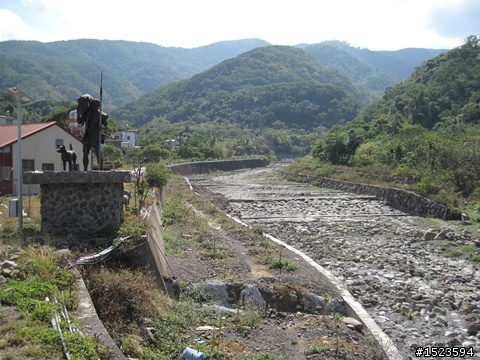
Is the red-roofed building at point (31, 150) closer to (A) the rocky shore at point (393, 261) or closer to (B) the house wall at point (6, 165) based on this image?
(B) the house wall at point (6, 165)

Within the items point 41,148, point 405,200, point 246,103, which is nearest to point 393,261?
point 405,200

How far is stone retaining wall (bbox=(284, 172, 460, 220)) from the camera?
986 inches

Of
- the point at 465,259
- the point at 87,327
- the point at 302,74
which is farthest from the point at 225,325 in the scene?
the point at 302,74

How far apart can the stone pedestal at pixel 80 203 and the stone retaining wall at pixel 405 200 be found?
18.8 meters

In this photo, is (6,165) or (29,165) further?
(29,165)

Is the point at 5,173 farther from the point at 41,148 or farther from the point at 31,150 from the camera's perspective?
the point at 41,148

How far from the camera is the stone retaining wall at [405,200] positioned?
2504 centimetres

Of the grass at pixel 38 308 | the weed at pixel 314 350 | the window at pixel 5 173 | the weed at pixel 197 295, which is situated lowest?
the weed at pixel 314 350

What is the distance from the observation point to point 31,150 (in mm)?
25516

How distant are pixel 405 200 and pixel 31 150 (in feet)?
71.6

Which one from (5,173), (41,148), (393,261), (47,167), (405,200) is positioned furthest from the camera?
(405,200)

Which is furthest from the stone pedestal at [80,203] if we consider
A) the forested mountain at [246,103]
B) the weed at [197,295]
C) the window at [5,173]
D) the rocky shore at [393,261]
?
the forested mountain at [246,103]

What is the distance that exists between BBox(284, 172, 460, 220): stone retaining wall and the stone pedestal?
18.8m

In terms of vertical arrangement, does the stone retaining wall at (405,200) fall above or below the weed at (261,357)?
above
